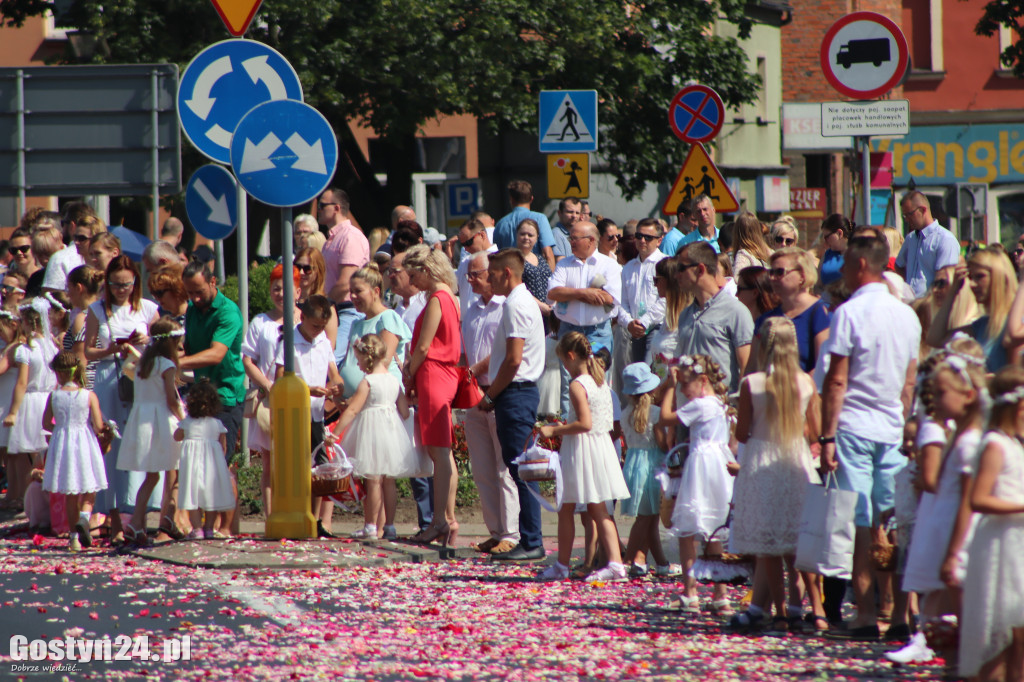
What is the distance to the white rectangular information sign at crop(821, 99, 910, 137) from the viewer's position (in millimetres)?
11789

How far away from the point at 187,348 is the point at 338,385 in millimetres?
1120

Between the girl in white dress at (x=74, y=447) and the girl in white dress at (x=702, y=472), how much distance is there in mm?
4464

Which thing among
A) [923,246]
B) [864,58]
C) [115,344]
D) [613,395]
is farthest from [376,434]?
[923,246]

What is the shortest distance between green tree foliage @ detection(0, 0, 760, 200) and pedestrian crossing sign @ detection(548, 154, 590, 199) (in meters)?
11.3

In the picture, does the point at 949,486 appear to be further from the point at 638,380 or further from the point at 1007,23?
the point at 1007,23

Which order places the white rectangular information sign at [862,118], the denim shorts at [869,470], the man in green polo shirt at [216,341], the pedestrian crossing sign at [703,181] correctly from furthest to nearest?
the pedestrian crossing sign at [703,181], the white rectangular information sign at [862,118], the man in green polo shirt at [216,341], the denim shorts at [869,470]

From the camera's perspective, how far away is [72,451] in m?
10.9

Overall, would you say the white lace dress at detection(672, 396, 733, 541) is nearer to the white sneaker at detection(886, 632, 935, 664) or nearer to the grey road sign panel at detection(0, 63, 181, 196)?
the white sneaker at detection(886, 632, 935, 664)

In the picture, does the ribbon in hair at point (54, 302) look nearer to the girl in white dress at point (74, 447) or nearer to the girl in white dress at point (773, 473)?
the girl in white dress at point (74, 447)

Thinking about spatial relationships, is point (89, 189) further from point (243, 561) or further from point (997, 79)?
point (997, 79)

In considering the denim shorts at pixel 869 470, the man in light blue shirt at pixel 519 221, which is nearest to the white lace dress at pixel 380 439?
the man in light blue shirt at pixel 519 221

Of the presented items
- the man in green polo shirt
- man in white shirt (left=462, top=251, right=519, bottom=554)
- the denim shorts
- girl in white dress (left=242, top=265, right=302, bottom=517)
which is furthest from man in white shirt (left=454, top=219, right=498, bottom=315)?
the denim shorts

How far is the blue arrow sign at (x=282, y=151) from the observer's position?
1034 centimetres

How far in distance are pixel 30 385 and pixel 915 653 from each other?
26.3ft
